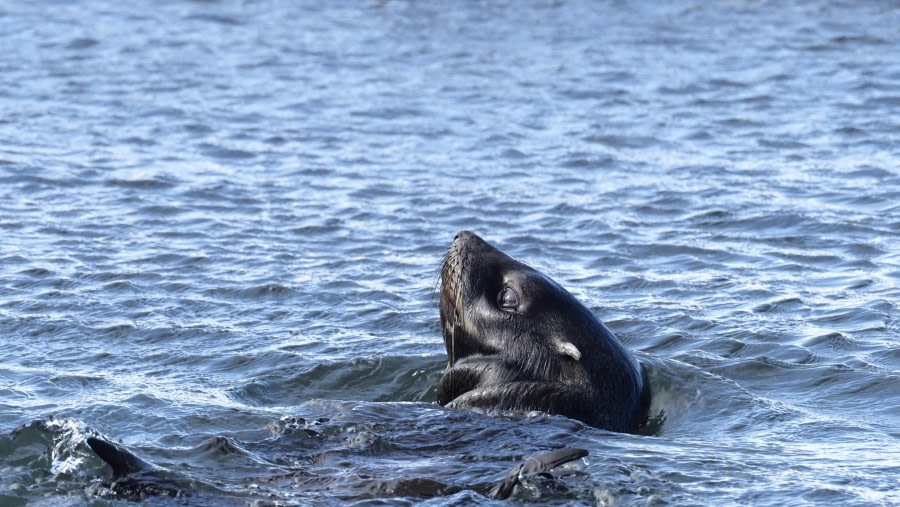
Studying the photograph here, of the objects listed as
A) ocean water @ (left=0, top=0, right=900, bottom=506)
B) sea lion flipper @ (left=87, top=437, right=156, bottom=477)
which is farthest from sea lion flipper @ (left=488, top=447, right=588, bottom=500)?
sea lion flipper @ (left=87, top=437, right=156, bottom=477)

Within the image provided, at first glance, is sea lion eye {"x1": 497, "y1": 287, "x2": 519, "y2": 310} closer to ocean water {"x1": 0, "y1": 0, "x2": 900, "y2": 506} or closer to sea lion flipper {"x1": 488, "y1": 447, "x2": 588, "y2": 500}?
ocean water {"x1": 0, "y1": 0, "x2": 900, "y2": 506}

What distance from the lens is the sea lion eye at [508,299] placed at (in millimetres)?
8898

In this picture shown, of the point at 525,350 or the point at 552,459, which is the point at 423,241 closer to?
the point at 525,350

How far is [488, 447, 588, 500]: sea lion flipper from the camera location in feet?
21.5

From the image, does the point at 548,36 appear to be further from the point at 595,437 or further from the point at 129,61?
the point at 595,437

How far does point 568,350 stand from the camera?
8406 mm

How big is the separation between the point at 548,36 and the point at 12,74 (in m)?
8.34

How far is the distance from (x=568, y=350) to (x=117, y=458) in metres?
2.67

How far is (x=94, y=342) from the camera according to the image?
10.7m

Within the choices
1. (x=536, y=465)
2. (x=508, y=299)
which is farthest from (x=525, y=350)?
(x=536, y=465)

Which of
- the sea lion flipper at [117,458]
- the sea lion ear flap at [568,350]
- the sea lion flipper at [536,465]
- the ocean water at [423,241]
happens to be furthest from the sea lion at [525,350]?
the sea lion flipper at [117,458]

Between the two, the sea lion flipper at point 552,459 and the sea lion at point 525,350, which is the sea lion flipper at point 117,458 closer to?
the sea lion flipper at point 552,459

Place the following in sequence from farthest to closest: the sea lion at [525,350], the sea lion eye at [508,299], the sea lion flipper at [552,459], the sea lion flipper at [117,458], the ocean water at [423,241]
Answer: the sea lion eye at [508,299] < the sea lion at [525,350] < the ocean water at [423,241] < the sea lion flipper at [117,458] < the sea lion flipper at [552,459]

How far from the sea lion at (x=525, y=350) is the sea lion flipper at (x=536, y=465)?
1487 mm
